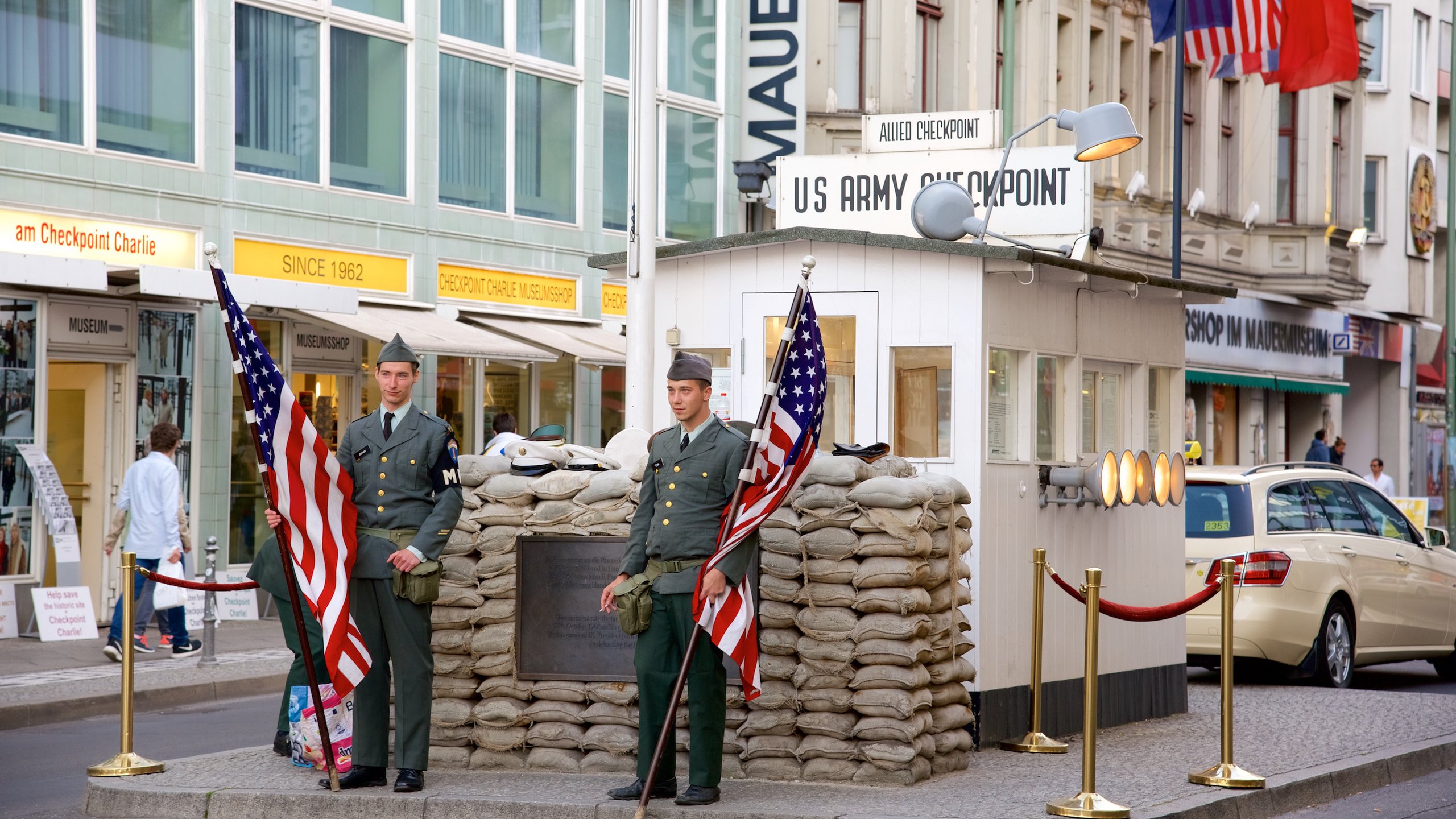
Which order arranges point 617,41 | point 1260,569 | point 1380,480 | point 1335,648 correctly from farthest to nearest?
1. point 1380,480
2. point 617,41
3. point 1335,648
4. point 1260,569

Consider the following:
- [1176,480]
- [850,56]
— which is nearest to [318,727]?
[1176,480]

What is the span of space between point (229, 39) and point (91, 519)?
4.91 meters

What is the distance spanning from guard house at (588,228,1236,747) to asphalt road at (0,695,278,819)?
3.56 metres

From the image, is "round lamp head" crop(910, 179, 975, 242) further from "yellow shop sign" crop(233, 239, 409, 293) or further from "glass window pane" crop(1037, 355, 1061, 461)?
"yellow shop sign" crop(233, 239, 409, 293)

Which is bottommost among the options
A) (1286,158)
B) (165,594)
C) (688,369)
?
(165,594)

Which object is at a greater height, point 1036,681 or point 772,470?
point 772,470

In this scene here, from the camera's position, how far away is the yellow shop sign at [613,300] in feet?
78.3

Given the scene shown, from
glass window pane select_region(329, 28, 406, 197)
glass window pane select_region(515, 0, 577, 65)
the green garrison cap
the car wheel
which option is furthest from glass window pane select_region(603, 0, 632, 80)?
the green garrison cap

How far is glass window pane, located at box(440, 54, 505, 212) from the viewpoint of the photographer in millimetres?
21719

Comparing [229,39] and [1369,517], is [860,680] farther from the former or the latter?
[229,39]

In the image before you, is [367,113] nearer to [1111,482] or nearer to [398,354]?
[1111,482]

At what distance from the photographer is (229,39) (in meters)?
18.8

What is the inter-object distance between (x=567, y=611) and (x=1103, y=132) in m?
5.30

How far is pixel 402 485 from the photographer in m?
8.38
